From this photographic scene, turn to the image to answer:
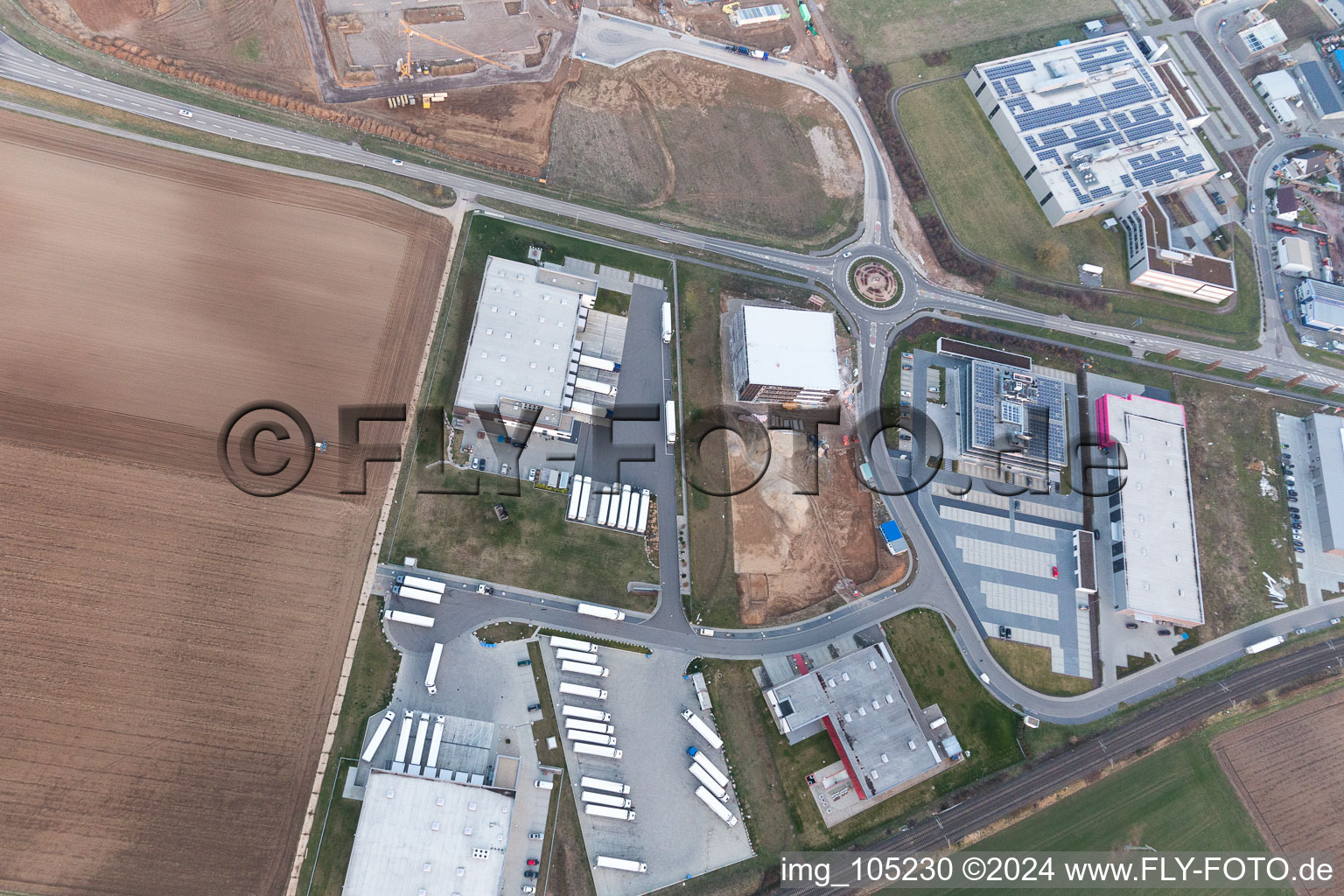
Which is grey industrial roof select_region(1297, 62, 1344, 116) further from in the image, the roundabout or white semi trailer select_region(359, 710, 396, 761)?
white semi trailer select_region(359, 710, 396, 761)

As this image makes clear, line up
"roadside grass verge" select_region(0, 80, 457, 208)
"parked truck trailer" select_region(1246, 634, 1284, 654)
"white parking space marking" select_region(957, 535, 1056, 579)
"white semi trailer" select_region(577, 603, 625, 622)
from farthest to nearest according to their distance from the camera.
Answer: "white parking space marking" select_region(957, 535, 1056, 579)
"parked truck trailer" select_region(1246, 634, 1284, 654)
"roadside grass verge" select_region(0, 80, 457, 208)
"white semi trailer" select_region(577, 603, 625, 622)

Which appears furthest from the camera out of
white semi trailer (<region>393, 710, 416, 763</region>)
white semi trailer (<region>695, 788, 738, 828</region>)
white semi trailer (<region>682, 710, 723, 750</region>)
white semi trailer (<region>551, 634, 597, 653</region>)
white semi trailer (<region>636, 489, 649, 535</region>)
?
white semi trailer (<region>636, 489, 649, 535</region>)

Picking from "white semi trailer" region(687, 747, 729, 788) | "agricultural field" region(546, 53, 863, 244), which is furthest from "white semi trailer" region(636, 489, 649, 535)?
"agricultural field" region(546, 53, 863, 244)

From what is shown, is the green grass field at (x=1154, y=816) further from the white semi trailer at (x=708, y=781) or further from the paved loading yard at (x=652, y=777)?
the paved loading yard at (x=652, y=777)

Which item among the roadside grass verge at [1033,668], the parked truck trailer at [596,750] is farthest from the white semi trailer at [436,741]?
A: the roadside grass verge at [1033,668]

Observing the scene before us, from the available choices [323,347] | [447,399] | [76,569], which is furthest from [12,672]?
[447,399]

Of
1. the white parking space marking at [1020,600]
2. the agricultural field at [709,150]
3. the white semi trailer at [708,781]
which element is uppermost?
the agricultural field at [709,150]

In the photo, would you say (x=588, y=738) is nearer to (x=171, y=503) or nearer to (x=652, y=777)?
(x=652, y=777)
